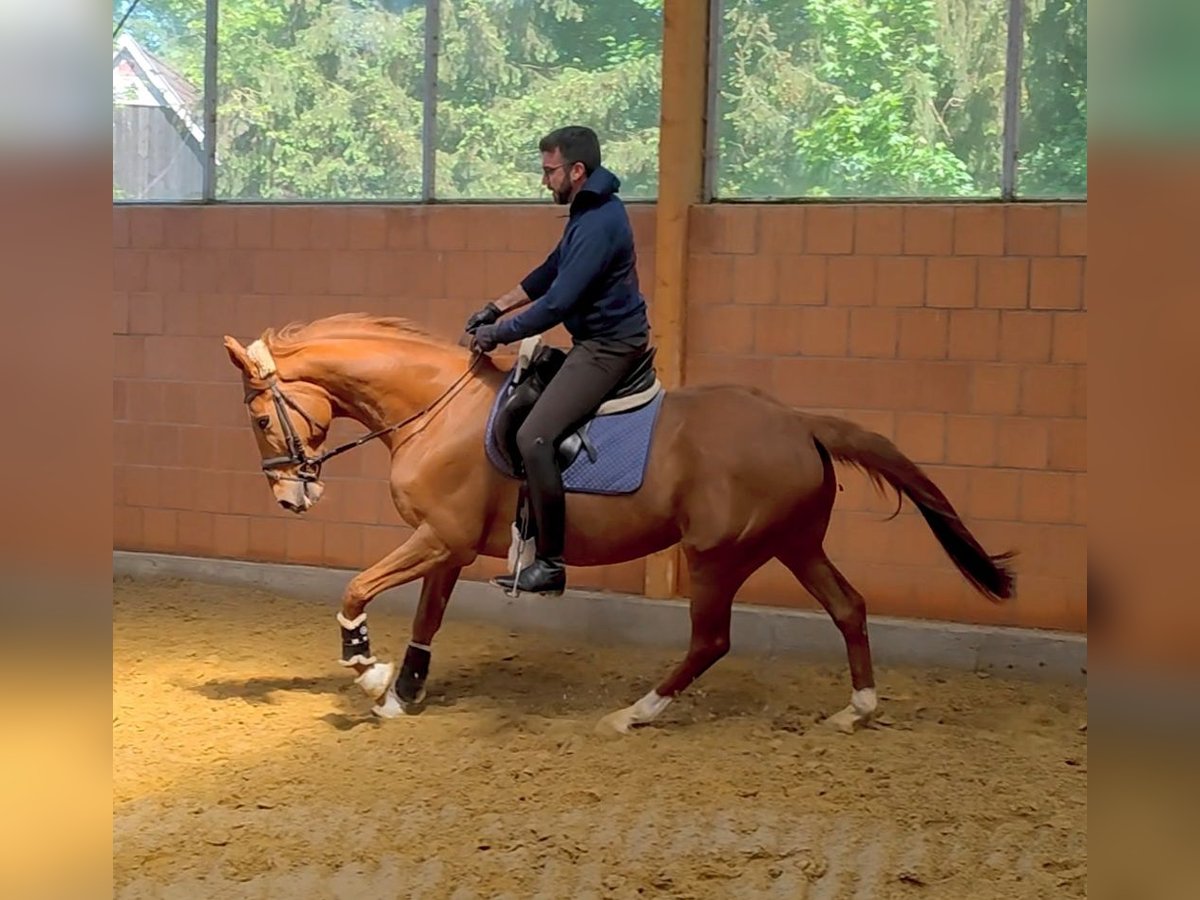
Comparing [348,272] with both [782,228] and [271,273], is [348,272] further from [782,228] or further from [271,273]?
[782,228]

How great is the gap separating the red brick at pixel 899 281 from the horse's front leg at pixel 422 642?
2070mm

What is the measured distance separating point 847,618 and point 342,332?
192 centimetres

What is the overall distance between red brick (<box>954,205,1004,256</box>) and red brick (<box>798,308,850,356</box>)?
519 millimetres

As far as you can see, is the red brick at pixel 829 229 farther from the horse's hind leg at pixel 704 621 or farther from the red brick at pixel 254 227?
the red brick at pixel 254 227

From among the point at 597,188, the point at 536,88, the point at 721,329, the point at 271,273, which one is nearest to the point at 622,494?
the point at 597,188

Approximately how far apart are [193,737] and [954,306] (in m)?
3.20

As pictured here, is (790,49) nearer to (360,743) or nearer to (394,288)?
(394,288)

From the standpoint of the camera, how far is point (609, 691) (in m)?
4.37

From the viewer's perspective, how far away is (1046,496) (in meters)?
4.60

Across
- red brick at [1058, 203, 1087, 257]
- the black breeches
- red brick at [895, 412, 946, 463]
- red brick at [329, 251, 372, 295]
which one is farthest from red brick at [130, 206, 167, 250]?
red brick at [1058, 203, 1087, 257]

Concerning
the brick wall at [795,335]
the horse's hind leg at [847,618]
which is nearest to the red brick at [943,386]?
the brick wall at [795,335]

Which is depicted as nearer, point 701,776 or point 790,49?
point 701,776

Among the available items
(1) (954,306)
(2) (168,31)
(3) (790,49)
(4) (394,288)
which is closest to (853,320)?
(1) (954,306)
